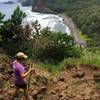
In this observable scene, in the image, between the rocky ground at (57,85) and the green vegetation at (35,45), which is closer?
the rocky ground at (57,85)

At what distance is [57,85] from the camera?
12.2 m

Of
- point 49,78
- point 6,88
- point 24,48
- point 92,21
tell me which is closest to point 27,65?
point 49,78

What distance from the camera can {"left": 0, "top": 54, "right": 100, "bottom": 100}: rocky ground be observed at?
439 inches

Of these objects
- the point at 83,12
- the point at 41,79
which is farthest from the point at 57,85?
the point at 83,12

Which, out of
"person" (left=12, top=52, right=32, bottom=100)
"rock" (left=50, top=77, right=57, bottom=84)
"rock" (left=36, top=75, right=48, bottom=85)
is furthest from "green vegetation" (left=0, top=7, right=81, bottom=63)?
"person" (left=12, top=52, right=32, bottom=100)

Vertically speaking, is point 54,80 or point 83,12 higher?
point 54,80

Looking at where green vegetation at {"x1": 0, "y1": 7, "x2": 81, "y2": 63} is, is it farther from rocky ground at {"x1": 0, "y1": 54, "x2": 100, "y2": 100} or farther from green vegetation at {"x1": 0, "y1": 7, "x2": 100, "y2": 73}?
rocky ground at {"x1": 0, "y1": 54, "x2": 100, "y2": 100}

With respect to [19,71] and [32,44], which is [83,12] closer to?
[32,44]

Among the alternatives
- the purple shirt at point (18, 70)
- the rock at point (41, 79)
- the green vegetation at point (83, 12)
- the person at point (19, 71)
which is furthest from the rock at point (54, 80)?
the green vegetation at point (83, 12)

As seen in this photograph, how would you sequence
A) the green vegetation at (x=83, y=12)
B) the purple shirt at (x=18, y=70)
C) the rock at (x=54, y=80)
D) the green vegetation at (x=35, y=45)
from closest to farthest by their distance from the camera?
1. the purple shirt at (x=18, y=70)
2. the rock at (x=54, y=80)
3. the green vegetation at (x=35, y=45)
4. the green vegetation at (x=83, y=12)

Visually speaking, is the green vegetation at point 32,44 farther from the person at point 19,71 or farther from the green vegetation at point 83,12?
the green vegetation at point 83,12

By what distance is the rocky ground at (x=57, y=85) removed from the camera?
1116 cm

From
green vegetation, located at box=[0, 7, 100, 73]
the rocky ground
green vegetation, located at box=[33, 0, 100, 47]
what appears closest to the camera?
the rocky ground

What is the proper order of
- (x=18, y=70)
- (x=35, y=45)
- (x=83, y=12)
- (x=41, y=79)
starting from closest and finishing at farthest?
(x=18, y=70) < (x=41, y=79) < (x=35, y=45) < (x=83, y=12)
